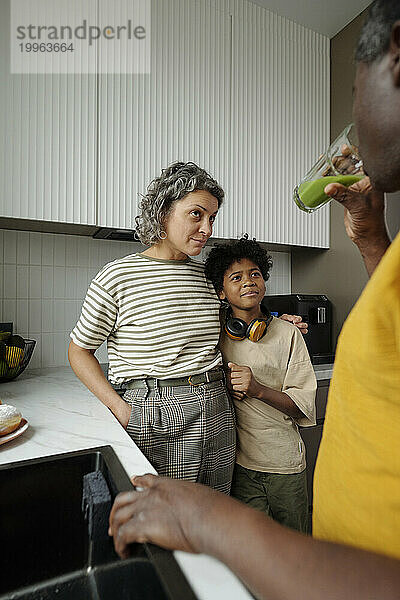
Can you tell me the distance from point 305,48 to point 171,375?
6.71ft

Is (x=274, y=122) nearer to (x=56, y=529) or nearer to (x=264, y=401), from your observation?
(x=264, y=401)

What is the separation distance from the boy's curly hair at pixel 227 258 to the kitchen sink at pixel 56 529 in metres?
0.65

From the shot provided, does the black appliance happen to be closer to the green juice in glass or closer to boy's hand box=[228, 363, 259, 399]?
boy's hand box=[228, 363, 259, 399]

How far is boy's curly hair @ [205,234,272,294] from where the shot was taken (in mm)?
1310

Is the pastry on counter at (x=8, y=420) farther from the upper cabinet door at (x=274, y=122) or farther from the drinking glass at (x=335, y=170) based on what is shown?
the upper cabinet door at (x=274, y=122)

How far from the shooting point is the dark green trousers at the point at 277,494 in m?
1.29

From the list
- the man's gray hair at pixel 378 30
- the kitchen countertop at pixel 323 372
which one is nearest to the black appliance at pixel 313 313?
the kitchen countertop at pixel 323 372

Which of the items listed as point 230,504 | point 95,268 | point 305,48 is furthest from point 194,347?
point 305,48

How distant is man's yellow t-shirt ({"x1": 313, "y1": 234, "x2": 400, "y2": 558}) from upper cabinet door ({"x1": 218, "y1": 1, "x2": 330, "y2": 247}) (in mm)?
1687

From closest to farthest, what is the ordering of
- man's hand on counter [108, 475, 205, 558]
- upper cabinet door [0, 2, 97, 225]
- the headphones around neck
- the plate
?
man's hand on counter [108, 475, 205, 558] < the plate < the headphones around neck < upper cabinet door [0, 2, 97, 225]

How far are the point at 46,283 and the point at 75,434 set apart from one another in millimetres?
1155

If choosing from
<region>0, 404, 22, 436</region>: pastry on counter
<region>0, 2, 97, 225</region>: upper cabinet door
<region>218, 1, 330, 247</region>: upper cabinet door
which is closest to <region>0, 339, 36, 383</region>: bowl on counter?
<region>0, 2, 97, 225</region>: upper cabinet door

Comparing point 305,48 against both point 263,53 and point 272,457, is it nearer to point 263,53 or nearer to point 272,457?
point 263,53

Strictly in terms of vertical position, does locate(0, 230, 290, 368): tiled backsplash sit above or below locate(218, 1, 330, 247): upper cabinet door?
below
